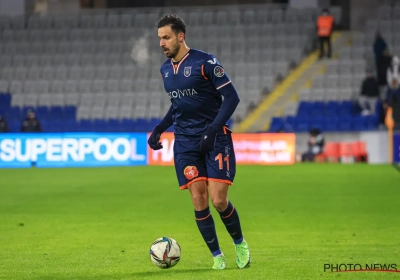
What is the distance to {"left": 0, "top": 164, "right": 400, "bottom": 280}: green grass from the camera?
7527 millimetres

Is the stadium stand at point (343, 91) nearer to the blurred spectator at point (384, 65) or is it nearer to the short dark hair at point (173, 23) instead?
the blurred spectator at point (384, 65)

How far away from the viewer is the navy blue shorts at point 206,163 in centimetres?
726

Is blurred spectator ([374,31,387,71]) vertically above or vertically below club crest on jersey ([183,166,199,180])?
above

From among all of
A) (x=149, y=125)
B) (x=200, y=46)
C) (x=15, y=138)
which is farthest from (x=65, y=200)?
(x=200, y=46)

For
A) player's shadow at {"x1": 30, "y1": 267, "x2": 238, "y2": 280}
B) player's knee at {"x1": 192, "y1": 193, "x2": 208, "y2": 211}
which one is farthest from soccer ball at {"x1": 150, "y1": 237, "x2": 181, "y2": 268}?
player's knee at {"x1": 192, "y1": 193, "x2": 208, "y2": 211}

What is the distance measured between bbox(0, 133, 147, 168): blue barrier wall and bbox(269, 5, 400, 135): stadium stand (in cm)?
534

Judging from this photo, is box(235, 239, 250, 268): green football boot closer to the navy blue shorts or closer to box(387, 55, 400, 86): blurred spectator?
the navy blue shorts

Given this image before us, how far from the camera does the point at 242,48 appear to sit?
32.9 m

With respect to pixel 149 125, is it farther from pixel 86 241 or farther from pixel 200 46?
pixel 86 241

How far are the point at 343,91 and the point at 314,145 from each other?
4118 mm

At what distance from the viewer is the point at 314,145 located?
26938 millimetres

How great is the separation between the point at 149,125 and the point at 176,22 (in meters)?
22.0
